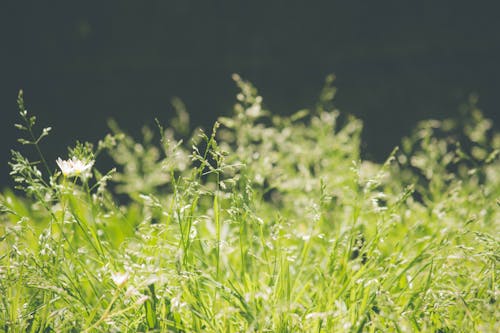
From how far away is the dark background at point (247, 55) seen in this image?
11.6 ft

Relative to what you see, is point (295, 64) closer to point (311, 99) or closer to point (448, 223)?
point (311, 99)

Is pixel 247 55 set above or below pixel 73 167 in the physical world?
above

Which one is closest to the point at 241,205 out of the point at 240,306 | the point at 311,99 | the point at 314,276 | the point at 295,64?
the point at 240,306

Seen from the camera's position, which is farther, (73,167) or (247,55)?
(247,55)

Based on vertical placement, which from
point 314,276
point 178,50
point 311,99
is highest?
point 178,50

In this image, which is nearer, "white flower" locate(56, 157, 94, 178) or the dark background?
"white flower" locate(56, 157, 94, 178)

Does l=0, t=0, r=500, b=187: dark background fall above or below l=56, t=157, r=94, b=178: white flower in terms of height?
above

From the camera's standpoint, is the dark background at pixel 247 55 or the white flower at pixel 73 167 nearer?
the white flower at pixel 73 167

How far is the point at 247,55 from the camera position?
12.9 ft

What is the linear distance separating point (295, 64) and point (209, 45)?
0.65 meters

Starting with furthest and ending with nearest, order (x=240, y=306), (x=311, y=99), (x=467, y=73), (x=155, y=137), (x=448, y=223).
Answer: (x=467, y=73), (x=311, y=99), (x=155, y=137), (x=448, y=223), (x=240, y=306)

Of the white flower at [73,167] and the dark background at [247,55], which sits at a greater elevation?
the dark background at [247,55]

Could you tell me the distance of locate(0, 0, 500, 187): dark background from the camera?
3539 mm

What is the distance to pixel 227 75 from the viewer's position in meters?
3.85
